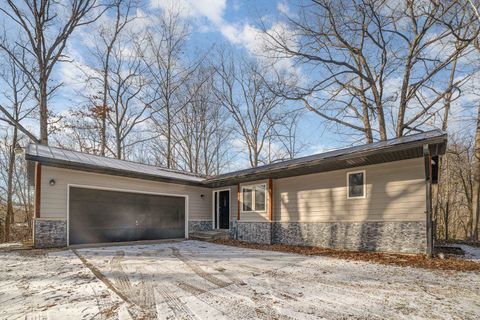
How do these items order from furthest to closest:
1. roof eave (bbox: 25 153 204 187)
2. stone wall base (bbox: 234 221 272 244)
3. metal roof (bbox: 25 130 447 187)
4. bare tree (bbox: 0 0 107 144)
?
bare tree (bbox: 0 0 107 144) → stone wall base (bbox: 234 221 272 244) → roof eave (bbox: 25 153 204 187) → metal roof (bbox: 25 130 447 187)

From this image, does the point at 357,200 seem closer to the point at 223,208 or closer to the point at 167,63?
the point at 223,208

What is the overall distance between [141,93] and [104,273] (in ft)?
53.5

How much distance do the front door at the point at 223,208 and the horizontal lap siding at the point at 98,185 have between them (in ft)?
1.61

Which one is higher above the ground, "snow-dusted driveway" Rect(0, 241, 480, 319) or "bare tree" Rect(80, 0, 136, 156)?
"bare tree" Rect(80, 0, 136, 156)

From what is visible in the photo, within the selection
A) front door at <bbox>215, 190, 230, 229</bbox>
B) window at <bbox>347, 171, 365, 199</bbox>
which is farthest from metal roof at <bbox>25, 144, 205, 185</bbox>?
window at <bbox>347, 171, 365, 199</bbox>

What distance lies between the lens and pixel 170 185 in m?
11.6

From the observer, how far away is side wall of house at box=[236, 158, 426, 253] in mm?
7242

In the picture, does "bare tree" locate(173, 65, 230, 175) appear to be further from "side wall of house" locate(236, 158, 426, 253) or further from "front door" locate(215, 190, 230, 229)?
"side wall of house" locate(236, 158, 426, 253)

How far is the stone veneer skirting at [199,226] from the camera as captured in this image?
1215cm

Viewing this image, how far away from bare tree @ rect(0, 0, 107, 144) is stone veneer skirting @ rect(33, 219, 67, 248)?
22.0ft

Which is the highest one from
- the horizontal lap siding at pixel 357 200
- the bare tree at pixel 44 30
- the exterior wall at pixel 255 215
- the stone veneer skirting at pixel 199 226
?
the bare tree at pixel 44 30

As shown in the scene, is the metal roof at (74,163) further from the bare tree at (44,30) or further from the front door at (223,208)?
the bare tree at (44,30)

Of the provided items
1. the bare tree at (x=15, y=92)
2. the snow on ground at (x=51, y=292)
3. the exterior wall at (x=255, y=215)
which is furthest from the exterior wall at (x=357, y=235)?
the bare tree at (x=15, y=92)

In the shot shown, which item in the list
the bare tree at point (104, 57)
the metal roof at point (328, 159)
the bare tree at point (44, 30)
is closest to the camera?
the metal roof at point (328, 159)
